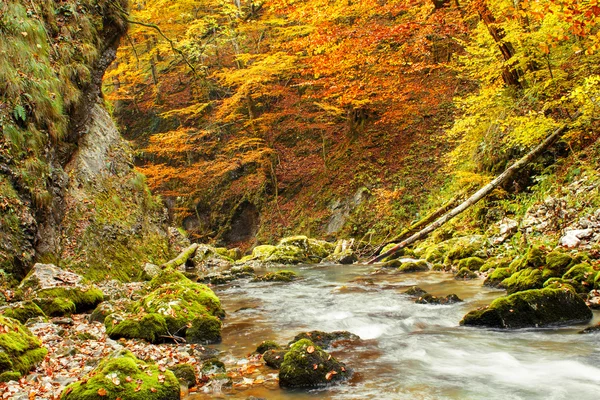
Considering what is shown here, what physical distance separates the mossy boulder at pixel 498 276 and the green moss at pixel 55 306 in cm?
728

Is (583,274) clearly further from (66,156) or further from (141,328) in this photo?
(66,156)

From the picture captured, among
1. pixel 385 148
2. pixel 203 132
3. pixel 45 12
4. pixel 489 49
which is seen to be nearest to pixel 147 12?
pixel 203 132

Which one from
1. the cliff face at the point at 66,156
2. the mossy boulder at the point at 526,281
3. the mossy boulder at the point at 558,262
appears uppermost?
the cliff face at the point at 66,156

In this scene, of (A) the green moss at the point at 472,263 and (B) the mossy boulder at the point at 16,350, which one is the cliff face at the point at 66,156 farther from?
(A) the green moss at the point at 472,263

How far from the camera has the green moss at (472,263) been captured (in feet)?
32.6

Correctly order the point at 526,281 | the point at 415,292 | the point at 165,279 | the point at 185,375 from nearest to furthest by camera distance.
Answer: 1. the point at 185,375
2. the point at 526,281
3. the point at 415,292
4. the point at 165,279

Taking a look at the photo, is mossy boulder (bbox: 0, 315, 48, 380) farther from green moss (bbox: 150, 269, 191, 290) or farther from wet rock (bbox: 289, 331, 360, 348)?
green moss (bbox: 150, 269, 191, 290)

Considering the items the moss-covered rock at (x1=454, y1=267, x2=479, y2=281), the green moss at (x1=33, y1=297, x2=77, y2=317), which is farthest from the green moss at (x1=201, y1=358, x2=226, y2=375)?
the moss-covered rock at (x1=454, y1=267, x2=479, y2=281)

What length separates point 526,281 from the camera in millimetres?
6930

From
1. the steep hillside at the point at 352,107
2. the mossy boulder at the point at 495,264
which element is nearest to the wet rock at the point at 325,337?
the mossy boulder at the point at 495,264

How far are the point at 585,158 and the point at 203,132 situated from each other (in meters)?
15.4

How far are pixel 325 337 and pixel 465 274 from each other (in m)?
4.61

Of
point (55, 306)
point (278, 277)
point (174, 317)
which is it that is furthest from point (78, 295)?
point (278, 277)

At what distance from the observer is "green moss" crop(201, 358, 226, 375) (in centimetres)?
502
